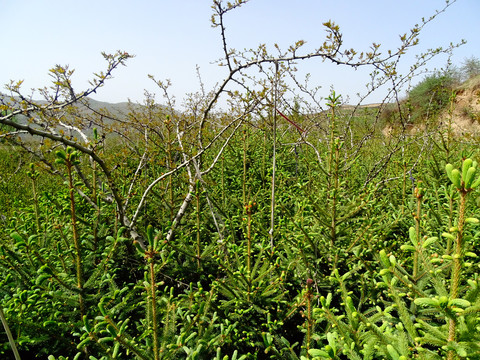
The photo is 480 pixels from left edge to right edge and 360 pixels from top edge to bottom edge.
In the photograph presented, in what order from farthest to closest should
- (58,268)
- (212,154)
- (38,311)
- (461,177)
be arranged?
1. (212,154)
2. (58,268)
3. (38,311)
4. (461,177)

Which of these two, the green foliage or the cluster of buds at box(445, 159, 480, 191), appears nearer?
the cluster of buds at box(445, 159, 480, 191)

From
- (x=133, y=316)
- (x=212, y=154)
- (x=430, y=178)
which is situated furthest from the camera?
(x=212, y=154)

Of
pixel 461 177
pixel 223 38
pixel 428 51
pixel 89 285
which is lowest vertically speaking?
pixel 89 285

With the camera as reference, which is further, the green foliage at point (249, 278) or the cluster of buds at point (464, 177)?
the green foliage at point (249, 278)

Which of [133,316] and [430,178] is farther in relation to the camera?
[430,178]

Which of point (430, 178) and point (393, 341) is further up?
point (430, 178)

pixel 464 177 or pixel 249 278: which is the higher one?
pixel 464 177

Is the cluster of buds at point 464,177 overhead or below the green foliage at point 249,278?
overhead

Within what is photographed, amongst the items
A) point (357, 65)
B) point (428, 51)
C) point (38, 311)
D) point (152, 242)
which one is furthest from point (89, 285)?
point (428, 51)

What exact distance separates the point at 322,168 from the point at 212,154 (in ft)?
10.4

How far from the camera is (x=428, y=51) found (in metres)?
3.56

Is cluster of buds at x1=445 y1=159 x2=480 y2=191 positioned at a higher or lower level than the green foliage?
higher

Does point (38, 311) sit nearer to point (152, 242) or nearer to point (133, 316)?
point (133, 316)

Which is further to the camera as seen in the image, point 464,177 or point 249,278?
point 249,278
